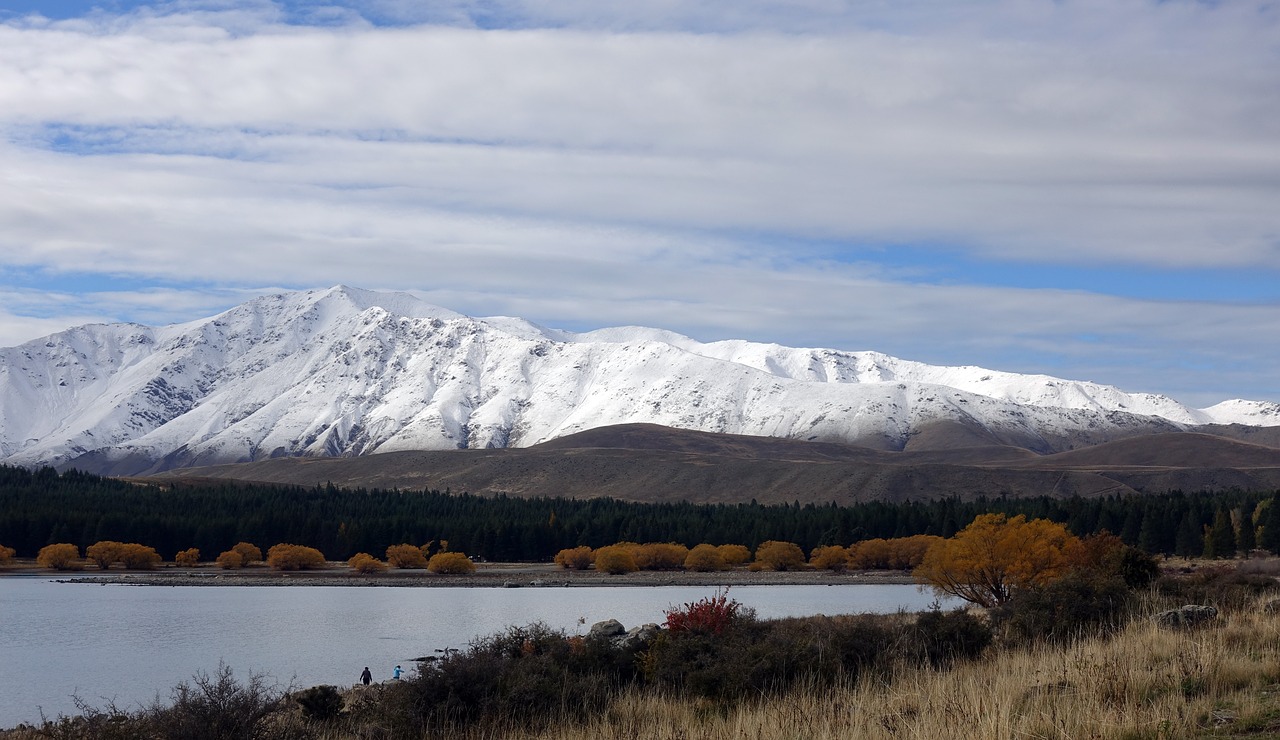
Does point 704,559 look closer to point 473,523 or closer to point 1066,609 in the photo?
point 473,523

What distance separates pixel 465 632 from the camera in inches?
2657

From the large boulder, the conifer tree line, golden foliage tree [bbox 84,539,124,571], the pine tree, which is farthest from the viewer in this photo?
the conifer tree line

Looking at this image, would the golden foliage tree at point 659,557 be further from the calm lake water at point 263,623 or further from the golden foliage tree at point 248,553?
the golden foliage tree at point 248,553

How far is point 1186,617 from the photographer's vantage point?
1905cm

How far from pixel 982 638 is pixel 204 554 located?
13865 centimetres

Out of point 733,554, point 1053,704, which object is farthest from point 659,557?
point 1053,704

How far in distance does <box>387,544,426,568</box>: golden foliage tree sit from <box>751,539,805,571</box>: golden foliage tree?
40.1m

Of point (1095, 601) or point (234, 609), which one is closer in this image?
point (1095, 601)

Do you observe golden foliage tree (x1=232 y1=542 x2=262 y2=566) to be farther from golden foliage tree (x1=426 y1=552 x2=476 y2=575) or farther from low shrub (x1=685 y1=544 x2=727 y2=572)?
low shrub (x1=685 y1=544 x2=727 y2=572)

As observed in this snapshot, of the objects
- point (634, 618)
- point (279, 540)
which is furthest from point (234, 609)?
point (279, 540)

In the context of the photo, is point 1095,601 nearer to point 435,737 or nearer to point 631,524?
point 435,737

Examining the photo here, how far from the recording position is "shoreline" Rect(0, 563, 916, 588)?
116 metres

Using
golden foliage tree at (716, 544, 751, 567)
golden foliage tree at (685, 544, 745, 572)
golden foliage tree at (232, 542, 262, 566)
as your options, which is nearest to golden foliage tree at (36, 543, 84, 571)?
golden foliage tree at (232, 542, 262, 566)

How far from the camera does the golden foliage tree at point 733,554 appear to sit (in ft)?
442
